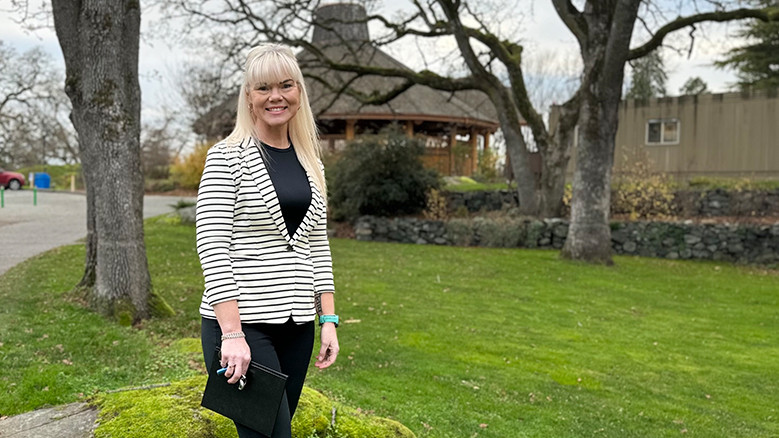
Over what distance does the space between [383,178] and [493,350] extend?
12530 millimetres

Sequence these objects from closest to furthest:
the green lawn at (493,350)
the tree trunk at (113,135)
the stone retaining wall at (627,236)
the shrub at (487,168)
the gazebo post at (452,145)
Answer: the green lawn at (493,350) → the tree trunk at (113,135) → the stone retaining wall at (627,236) → the shrub at (487,168) → the gazebo post at (452,145)

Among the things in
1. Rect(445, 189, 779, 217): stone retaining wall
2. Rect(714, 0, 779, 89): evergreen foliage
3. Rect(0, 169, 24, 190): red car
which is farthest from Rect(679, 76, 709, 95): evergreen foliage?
Rect(0, 169, 24, 190): red car

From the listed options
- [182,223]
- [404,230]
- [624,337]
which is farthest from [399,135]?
[624,337]

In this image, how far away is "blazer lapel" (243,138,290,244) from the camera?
2.39 metres

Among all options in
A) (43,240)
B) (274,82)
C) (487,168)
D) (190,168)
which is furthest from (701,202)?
(190,168)

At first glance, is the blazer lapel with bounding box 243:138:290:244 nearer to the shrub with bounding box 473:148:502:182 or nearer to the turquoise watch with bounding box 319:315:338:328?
the turquoise watch with bounding box 319:315:338:328

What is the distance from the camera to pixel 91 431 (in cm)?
323

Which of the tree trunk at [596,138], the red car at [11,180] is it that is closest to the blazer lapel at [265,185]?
the tree trunk at [596,138]

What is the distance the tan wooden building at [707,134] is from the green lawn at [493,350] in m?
12.7

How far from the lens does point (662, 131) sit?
2566 cm

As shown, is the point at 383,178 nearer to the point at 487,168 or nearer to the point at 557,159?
the point at 557,159

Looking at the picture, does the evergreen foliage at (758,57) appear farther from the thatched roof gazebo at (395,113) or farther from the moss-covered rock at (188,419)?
the moss-covered rock at (188,419)

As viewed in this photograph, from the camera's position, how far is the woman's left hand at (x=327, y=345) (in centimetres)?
272

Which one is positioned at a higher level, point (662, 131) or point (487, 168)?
point (662, 131)
